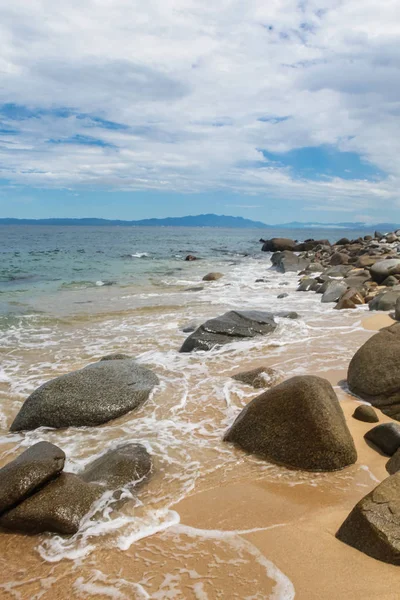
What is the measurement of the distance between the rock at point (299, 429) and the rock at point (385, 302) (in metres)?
7.67

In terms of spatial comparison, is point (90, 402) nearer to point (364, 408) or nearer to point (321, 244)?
point (364, 408)

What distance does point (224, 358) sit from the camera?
8.09 m

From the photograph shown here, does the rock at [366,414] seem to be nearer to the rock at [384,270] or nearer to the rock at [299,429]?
the rock at [299,429]

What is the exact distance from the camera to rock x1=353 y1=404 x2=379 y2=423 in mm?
5090

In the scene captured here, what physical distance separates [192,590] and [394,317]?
9.25 meters

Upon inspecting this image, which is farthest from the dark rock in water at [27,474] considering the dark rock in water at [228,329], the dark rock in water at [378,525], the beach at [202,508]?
the dark rock in water at [228,329]

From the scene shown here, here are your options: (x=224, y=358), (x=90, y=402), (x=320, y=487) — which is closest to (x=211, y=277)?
(x=224, y=358)

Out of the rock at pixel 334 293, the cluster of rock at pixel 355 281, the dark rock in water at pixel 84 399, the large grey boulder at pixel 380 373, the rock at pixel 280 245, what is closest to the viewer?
the large grey boulder at pixel 380 373

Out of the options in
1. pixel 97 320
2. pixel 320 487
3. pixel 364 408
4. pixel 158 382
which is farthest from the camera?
pixel 97 320

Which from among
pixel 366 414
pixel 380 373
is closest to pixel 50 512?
pixel 366 414

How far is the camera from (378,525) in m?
2.98

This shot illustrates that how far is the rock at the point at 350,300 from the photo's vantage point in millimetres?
12539

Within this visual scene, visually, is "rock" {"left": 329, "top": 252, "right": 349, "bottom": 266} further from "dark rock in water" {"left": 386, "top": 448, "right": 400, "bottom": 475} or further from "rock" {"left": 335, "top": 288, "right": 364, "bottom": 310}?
"dark rock in water" {"left": 386, "top": 448, "right": 400, "bottom": 475}

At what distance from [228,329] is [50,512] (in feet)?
20.6
